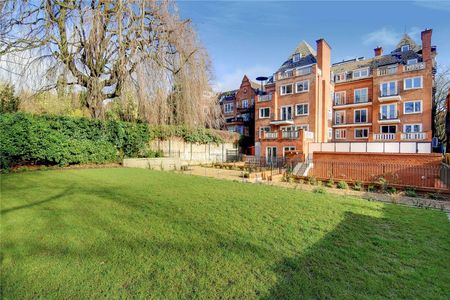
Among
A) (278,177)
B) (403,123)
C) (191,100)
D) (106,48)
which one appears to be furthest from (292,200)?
(403,123)

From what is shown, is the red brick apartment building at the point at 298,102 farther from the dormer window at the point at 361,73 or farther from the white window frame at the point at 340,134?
the dormer window at the point at 361,73

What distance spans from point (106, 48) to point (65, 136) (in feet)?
19.7

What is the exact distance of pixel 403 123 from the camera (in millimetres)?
26203

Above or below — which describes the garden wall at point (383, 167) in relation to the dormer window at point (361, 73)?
below

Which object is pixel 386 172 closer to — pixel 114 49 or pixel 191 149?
pixel 191 149

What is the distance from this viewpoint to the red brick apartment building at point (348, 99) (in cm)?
2491

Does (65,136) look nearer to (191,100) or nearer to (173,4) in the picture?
(191,100)

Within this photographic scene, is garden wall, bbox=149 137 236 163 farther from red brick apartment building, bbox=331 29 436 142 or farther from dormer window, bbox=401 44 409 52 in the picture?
dormer window, bbox=401 44 409 52

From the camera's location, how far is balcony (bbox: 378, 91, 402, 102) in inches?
1028

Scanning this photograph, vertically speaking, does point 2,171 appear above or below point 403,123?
below

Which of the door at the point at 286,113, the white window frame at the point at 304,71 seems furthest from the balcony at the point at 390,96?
A: the door at the point at 286,113

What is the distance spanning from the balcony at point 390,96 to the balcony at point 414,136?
16.1 feet

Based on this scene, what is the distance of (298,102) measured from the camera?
29188 millimetres

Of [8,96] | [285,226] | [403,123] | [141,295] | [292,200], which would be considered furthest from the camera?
[403,123]
